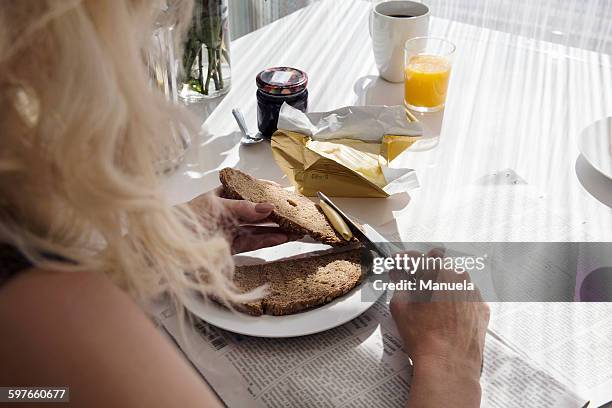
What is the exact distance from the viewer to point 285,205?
94cm

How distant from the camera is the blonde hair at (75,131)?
1.44 ft

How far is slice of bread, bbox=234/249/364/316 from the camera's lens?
799 millimetres

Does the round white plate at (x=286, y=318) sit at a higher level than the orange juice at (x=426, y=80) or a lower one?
lower

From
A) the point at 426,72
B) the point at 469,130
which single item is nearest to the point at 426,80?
the point at 426,72

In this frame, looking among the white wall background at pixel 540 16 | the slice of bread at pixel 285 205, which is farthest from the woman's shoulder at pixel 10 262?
the white wall background at pixel 540 16

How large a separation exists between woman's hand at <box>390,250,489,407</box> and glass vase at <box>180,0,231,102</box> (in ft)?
1.95

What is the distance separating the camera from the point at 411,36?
1283mm

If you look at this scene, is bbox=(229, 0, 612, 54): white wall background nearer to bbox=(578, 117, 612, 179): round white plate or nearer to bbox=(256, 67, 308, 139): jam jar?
bbox=(578, 117, 612, 179): round white plate

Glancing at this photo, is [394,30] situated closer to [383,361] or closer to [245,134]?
[245,134]

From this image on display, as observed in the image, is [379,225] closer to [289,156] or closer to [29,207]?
[289,156]

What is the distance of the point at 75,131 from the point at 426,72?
86cm

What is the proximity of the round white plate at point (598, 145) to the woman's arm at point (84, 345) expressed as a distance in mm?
824

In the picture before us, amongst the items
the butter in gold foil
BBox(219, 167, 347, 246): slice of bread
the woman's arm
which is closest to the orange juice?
the butter in gold foil

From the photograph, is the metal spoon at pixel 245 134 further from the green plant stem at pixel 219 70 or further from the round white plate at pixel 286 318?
the round white plate at pixel 286 318
